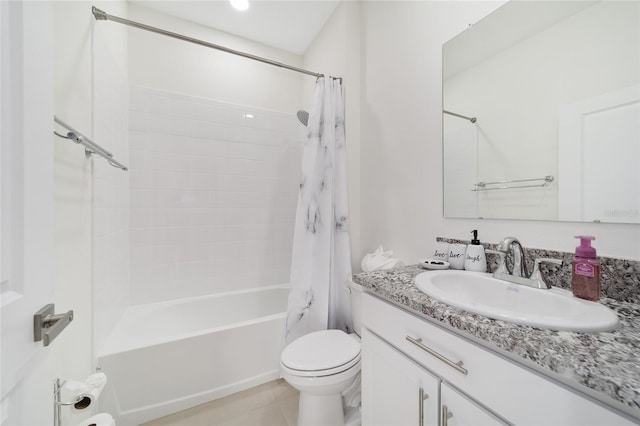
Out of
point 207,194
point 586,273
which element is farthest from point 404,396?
point 207,194

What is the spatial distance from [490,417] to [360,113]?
66.8 inches

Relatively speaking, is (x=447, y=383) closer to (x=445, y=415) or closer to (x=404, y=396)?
(x=445, y=415)

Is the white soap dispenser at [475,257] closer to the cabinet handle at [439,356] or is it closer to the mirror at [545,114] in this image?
the mirror at [545,114]

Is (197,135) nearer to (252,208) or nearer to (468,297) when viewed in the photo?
(252,208)

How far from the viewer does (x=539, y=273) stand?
814mm

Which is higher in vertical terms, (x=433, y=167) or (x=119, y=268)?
(x=433, y=167)

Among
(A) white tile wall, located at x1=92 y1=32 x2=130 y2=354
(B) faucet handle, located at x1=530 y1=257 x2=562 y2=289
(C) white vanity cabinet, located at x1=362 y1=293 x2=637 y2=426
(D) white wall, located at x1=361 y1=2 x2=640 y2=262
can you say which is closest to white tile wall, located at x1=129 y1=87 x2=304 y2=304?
(A) white tile wall, located at x1=92 y1=32 x2=130 y2=354

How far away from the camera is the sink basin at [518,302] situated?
0.54 m

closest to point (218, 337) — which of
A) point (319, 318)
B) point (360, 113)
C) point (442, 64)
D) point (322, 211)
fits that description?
point (319, 318)

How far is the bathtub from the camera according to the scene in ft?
4.24

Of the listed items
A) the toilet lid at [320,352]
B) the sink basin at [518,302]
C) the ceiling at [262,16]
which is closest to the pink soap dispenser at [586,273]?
the sink basin at [518,302]

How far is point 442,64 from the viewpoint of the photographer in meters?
1.19

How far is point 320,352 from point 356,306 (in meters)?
0.38

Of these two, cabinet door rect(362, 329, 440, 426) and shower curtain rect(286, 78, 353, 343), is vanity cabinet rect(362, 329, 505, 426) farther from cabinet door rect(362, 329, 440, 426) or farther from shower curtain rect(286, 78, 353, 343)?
shower curtain rect(286, 78, 353, 343)
